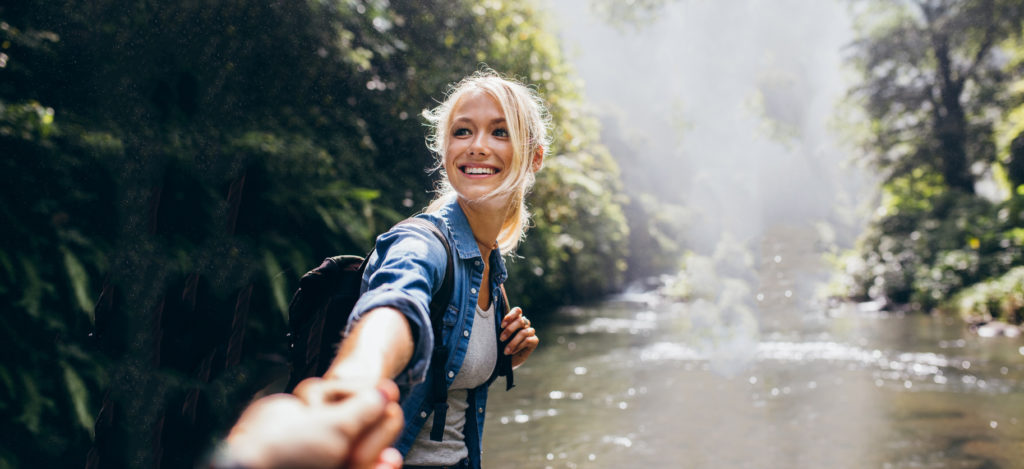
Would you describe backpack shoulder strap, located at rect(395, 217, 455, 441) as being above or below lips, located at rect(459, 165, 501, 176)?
below

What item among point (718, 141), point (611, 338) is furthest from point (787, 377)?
point (718, 141)

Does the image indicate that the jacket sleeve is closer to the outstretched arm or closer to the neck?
the outstretched arm

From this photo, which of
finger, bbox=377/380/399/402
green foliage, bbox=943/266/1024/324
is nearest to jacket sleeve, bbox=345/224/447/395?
finger, bbox=377/380/399/402

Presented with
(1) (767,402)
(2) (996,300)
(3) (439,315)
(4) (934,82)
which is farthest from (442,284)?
(4) (934,82)

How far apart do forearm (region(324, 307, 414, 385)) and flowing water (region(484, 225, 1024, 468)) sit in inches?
168

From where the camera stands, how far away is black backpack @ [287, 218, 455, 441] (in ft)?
4.96

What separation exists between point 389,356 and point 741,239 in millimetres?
30543

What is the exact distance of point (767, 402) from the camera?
23.1 ft

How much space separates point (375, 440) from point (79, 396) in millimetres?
3853

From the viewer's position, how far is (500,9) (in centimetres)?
1066

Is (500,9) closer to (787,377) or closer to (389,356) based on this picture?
(787,377)

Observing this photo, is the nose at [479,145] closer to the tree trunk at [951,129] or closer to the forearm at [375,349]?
the forearm at [375,349]

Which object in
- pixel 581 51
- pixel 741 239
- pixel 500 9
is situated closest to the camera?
pixel 500 9

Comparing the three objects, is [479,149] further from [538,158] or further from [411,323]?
[411,323]
